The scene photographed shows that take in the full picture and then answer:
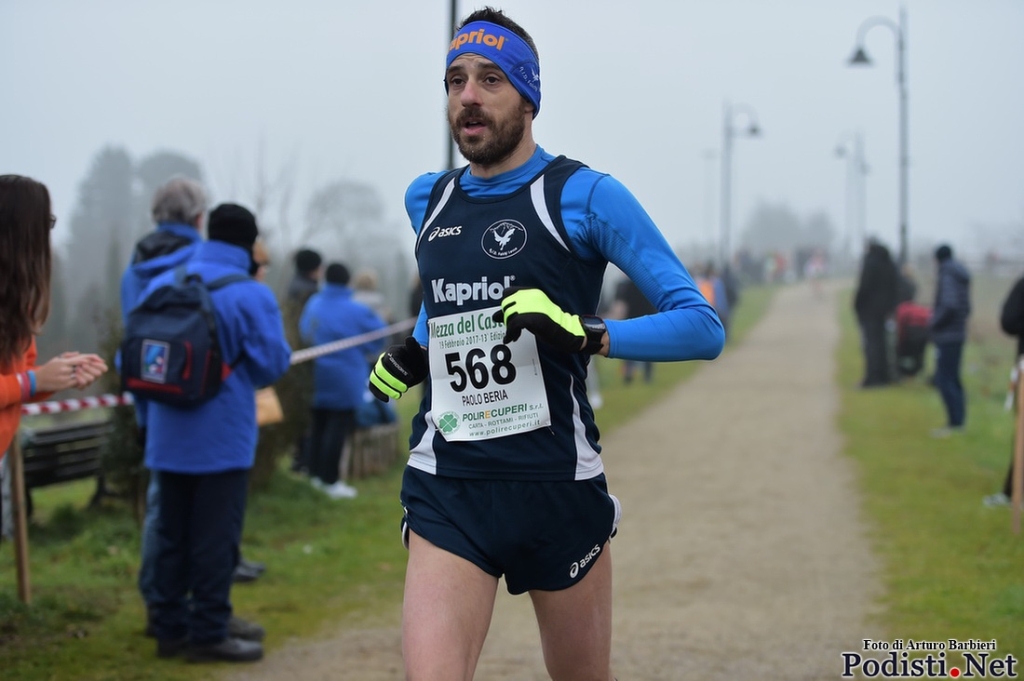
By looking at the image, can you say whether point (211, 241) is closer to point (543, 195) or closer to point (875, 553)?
point (543, 195)

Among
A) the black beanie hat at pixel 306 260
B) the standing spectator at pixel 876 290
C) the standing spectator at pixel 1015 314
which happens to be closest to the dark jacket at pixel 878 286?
the standing spectator at pixel 876 290

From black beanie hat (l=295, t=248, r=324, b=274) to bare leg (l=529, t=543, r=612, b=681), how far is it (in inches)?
323

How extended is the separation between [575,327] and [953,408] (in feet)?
39.5

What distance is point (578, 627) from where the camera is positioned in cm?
335

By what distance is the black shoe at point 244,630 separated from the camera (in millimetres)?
5957

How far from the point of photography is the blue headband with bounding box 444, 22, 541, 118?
340 centimetres

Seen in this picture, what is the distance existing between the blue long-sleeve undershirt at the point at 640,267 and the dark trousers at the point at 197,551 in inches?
114

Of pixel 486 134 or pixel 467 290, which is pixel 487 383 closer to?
pixel 467 290

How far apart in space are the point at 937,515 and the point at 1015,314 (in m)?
1.70

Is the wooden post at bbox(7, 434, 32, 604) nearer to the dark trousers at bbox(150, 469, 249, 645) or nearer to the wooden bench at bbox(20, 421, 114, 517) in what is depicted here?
the dark trousers at bbox(150, 469, 249, 645)

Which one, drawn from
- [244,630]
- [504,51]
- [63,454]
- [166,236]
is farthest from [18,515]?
[504,51]

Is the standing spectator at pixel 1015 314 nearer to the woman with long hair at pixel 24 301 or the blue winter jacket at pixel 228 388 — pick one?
the blue winter jacket at pixel 228 388

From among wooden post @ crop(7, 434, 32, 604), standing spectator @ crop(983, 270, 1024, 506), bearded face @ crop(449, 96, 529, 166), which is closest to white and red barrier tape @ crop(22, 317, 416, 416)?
wooden post @ crop(7, 434, 32, 604)

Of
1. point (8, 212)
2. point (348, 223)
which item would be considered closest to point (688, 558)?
point (8, 212)
